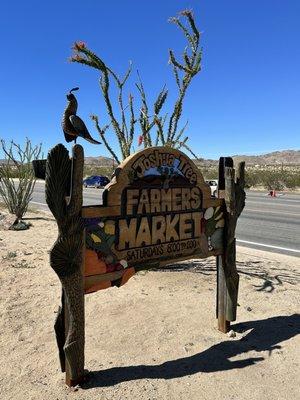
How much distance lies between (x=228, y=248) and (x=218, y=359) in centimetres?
121

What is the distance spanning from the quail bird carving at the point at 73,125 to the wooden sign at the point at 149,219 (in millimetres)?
447

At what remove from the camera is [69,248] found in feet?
11.1

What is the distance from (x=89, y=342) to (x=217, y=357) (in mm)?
1282

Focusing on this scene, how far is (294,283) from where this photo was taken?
249 inches

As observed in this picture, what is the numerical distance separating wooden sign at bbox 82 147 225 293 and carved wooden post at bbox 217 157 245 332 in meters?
0.10

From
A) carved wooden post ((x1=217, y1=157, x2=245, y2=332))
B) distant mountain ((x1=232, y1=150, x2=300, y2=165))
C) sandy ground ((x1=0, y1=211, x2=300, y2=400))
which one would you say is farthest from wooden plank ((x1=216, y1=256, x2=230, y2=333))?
distant mountain ((x1=232, y1=150, x2=300, y2=165))

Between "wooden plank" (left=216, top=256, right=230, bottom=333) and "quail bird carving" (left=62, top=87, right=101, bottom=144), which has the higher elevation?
"quail bird carving" (left=62, top=87, right=101, bottom=144)

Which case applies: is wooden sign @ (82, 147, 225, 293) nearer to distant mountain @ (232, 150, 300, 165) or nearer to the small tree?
the small tree

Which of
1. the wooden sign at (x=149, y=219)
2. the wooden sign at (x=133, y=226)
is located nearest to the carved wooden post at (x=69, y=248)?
the wooden sign at (x=133, y=226)

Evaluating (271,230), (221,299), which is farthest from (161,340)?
(271,230)

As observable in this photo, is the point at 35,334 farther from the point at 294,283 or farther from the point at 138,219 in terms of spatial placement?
the point at 294,283

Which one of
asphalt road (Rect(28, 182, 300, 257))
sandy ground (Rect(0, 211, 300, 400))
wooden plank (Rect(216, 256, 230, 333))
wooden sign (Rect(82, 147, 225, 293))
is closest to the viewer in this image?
sandy ground (Rect(0, 211, 300, 400))

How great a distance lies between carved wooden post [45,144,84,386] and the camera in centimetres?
326

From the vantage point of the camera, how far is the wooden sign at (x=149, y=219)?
12.0ft
